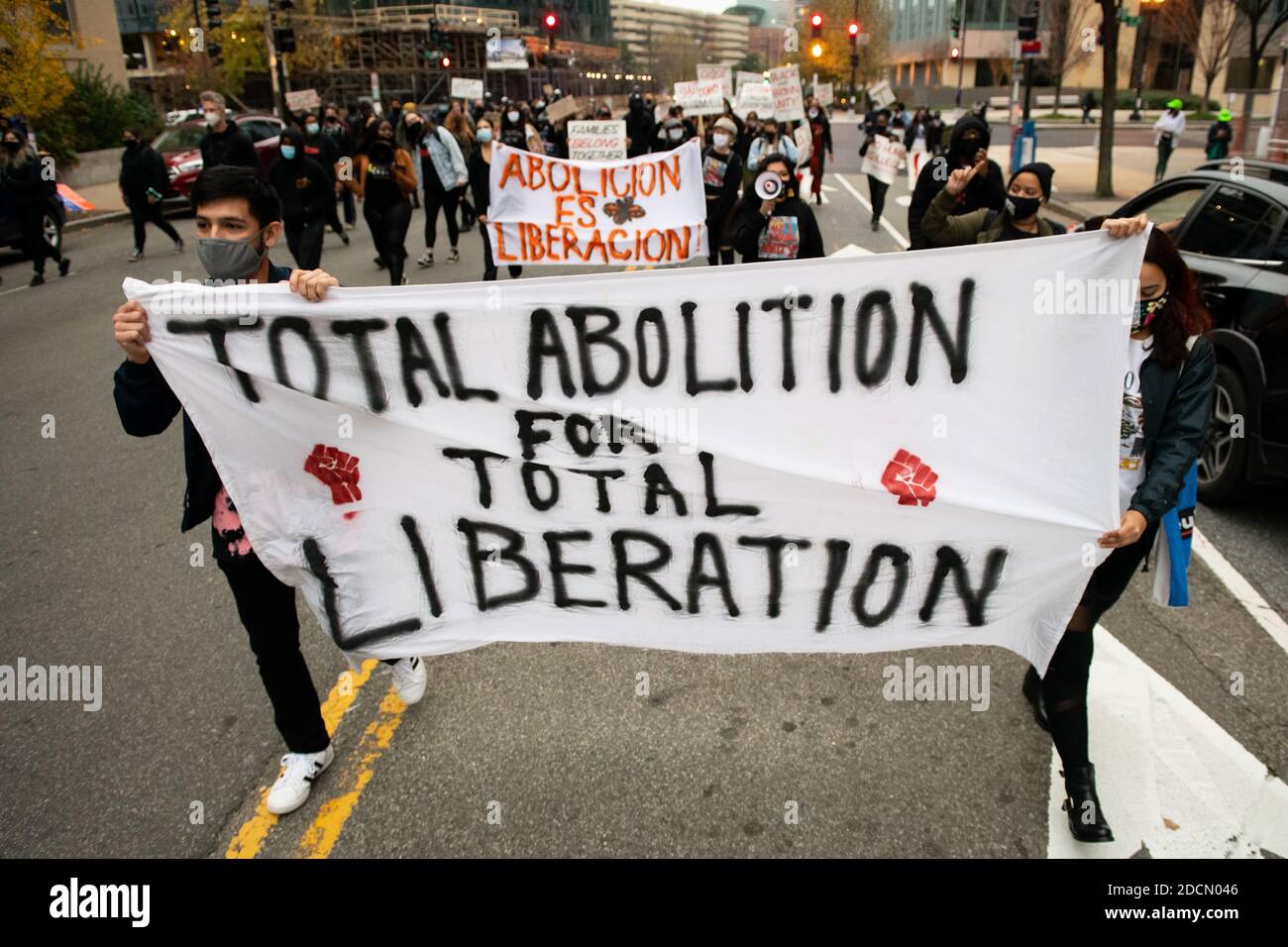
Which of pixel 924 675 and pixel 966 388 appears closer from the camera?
pixel 966 388

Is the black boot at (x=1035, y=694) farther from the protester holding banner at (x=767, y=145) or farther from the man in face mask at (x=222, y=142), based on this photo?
the man in face mask at (x=222, y=142)

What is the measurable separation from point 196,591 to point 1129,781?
13.4 feet

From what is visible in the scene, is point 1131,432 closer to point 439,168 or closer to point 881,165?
point 439,168

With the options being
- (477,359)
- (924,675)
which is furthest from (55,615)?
(924,675)

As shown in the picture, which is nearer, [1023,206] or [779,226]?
[1023,206]

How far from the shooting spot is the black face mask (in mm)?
4531

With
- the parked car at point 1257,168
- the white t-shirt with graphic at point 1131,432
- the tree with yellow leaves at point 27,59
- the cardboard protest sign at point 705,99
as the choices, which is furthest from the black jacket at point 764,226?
the tree with yellow leaves at point 27,59

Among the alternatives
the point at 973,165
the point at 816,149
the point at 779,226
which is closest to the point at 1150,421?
the point at 779,226

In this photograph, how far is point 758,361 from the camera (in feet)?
9.42

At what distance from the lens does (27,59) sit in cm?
1803

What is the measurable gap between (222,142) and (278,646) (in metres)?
11.4
